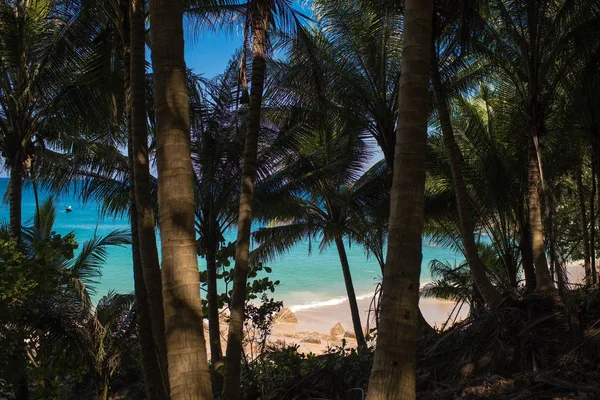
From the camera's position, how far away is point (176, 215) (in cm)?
269

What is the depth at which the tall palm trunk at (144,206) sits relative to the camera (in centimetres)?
454

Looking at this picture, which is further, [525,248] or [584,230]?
[584,230]

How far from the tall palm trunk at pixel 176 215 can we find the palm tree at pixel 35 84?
554 centimetres

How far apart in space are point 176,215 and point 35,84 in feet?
22.4

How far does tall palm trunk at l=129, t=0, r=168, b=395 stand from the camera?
179 inches

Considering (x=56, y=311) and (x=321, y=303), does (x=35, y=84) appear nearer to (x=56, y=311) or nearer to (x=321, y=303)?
(x=56, y=311)

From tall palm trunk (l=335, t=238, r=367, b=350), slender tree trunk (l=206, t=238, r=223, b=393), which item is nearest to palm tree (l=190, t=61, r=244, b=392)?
slender tree trunk (l=206, t=238, r=223, b=393)

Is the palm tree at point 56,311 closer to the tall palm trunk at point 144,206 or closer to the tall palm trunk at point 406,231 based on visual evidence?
the tall palm trunk at point 144,206

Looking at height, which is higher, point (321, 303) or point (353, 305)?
point (321, 303)

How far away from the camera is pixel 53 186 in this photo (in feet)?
34.2

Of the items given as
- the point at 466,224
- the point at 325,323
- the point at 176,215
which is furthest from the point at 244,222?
the point at 325,323

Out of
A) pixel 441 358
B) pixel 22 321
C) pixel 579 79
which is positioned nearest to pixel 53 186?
pixel 22 321

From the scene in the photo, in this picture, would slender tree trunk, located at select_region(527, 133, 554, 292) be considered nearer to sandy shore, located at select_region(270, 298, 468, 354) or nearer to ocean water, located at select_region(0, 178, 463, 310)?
sandy shore, located at select_region(270, 298, 468, 354)

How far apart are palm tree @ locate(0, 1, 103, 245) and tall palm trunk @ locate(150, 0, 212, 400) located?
554 centimetres
